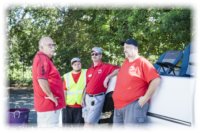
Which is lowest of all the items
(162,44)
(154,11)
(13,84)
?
(13,84)

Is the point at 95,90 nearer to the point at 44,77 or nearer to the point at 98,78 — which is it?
the point at 98,78

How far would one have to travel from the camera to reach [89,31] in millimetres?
12641

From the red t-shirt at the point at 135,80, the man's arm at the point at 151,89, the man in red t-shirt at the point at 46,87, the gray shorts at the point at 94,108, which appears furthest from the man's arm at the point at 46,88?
the man's arm at the point at 151,89

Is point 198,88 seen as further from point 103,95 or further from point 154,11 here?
point 154,11

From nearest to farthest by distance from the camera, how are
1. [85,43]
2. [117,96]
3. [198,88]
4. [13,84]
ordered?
[198,88] < [117,96] < [85,43] < [13,84]

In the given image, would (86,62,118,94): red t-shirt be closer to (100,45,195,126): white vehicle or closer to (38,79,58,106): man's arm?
(38,79,58,106): man's arm

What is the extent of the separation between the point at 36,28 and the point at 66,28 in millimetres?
1190

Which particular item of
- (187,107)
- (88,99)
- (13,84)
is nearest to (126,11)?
(88,99)

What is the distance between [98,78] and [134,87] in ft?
3.33

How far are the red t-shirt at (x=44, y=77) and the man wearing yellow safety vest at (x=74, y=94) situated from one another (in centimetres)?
82

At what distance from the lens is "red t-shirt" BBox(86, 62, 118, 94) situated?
14.5 feet

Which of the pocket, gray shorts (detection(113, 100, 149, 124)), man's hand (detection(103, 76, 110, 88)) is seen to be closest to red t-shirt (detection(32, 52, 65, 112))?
man's hand (detection(103, 76, 110, 88))

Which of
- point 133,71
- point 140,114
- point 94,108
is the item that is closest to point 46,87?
point 94,108

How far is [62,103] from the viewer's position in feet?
13.4
